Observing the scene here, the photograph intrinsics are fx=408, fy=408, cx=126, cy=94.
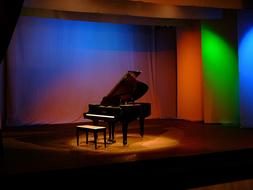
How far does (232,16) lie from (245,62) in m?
1.39

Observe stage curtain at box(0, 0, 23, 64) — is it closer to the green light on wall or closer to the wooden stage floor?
the wooden stage floor

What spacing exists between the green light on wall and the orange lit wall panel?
591mm

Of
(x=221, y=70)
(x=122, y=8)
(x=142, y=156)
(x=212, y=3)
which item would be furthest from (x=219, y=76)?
(x=142, y=156)

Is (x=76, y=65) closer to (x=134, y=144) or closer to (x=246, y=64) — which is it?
(x=134, y=144)

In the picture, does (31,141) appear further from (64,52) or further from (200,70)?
(200,70)

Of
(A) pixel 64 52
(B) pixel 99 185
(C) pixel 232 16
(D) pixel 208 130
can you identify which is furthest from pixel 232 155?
(A) pixel 64 52

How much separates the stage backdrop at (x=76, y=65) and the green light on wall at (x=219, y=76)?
181 cm

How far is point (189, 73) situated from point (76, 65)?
10.00ft

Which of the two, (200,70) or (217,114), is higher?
(200,70)

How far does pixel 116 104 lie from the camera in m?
7.39

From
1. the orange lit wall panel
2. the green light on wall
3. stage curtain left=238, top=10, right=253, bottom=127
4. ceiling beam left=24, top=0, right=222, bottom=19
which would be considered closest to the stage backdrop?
the orange lit wall panel

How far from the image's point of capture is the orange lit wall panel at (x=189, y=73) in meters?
10.9

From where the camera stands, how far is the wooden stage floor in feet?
16.6

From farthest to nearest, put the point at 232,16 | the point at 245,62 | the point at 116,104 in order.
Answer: the point at 232,16
the point at 245,62
the point at 116,104
